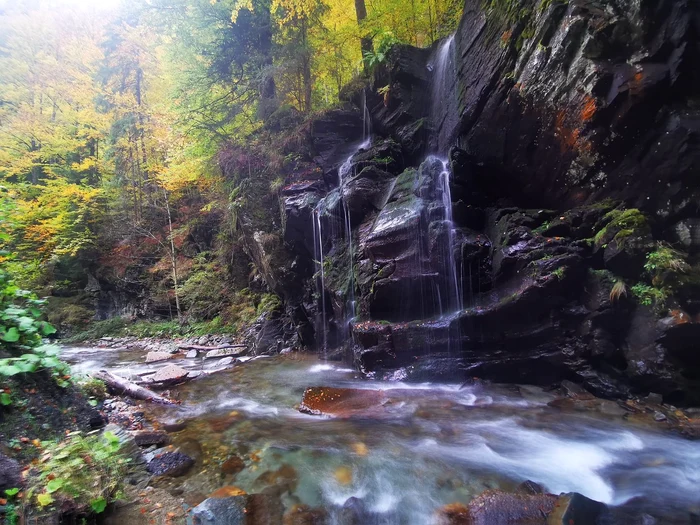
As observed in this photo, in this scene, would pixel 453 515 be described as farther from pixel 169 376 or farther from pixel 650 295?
pixel 169 376

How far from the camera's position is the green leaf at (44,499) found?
102 inches

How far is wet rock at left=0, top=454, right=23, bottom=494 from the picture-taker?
8.84 feet

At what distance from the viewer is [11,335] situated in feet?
12.0

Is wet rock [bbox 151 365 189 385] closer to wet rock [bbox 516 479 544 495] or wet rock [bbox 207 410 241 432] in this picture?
wet rock [bbox 207 410 241 432]

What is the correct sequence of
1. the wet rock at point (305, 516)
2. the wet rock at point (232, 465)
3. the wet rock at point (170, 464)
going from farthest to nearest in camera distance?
1. the wet rock at point (232, 465)
2. the wet rock at point (170, 464)
3. the wet rock at point (305, 516)

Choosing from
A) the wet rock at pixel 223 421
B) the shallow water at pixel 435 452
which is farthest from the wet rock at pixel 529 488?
the wet rock at pixel 223 421

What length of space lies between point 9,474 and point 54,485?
0.45 metres

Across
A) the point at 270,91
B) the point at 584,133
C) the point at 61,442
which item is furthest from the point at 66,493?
the point at 270,91

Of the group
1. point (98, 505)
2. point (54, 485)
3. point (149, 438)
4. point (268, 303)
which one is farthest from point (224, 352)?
point (54, 485)

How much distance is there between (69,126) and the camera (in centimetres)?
1836

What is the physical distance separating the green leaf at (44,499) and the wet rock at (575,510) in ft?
14.3

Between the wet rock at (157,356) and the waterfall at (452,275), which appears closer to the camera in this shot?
the waterfall at (452,275)

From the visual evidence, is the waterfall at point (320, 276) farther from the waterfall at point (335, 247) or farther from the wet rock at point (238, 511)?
the wet rock at point (238, 511)

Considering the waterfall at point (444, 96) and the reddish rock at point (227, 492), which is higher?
the waterfall at point (444, 96)
